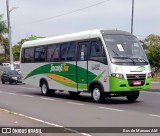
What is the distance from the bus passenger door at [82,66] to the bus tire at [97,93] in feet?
1.81

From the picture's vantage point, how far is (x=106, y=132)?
991 centimetres

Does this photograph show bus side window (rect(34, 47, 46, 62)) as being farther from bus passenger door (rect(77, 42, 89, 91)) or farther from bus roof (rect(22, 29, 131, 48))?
bus passenger door (rect(77, 42, 89, 91))

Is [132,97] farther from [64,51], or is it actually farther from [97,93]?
[64,51]

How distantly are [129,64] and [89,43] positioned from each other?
215 centimetres

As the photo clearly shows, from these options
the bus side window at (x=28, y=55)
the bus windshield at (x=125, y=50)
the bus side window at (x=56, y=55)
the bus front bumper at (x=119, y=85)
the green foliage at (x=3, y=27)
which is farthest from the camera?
the green foliage at (x=3, y=27)

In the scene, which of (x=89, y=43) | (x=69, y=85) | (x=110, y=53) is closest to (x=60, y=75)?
(x=69, y=85)

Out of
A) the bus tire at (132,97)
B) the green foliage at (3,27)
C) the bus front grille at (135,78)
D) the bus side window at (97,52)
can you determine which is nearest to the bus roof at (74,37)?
the bus side window at (97,52)

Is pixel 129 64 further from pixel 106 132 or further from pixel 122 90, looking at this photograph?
pixel 106 132

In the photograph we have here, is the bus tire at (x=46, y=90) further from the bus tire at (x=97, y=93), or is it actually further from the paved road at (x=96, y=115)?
the paved road at (x=96, y=115)

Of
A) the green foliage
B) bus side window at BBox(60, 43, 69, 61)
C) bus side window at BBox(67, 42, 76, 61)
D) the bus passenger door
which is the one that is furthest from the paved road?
the green foliage

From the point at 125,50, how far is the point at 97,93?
7.04 ft

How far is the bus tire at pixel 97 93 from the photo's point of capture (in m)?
16.8

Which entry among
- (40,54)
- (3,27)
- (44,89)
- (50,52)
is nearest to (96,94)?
(50,52)

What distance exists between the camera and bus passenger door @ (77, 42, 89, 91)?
17.6 metres
